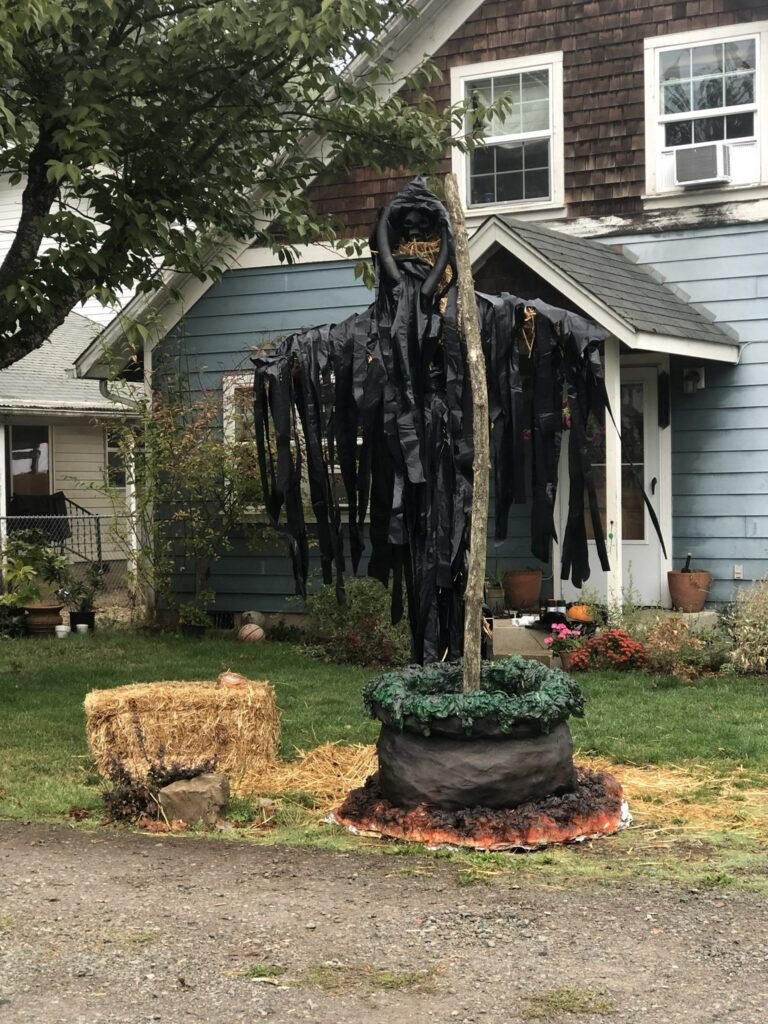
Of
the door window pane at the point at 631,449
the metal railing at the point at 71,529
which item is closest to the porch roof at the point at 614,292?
the door window pane at the point at 631,449

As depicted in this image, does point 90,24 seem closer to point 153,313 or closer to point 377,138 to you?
point 377,138

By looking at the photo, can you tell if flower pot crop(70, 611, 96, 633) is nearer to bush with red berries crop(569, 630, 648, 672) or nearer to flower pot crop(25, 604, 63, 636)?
flower pot crop(25, 604, 63, 636)

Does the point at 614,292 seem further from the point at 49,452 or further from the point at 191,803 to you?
the point at 49,452

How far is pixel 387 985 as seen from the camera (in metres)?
3.93

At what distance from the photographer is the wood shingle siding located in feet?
39.8

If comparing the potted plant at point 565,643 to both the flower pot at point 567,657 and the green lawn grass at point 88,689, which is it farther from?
the green lawn grass at point 88,689

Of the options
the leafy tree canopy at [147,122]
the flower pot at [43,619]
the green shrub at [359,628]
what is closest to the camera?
the leafy tree canopy at [147,122]

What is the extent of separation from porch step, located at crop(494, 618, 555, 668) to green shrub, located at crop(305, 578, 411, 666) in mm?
806

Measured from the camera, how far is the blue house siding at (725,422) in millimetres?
11688

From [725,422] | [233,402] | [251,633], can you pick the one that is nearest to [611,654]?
[725,422]

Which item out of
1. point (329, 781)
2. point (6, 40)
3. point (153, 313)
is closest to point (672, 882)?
point (329, 781)

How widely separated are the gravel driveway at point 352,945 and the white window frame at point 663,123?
8.43m

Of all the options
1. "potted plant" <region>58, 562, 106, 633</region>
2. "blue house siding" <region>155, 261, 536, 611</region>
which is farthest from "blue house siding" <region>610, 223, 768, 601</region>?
"potted plant" <region>58, 562, 106, 633</region>

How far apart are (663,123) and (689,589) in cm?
442
